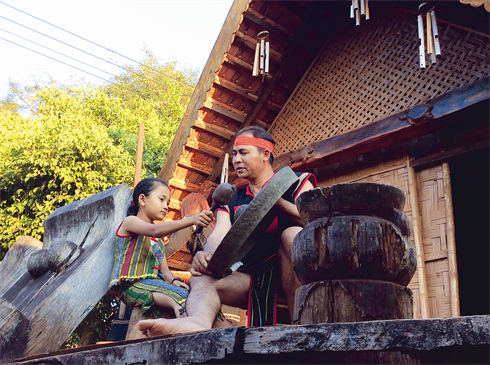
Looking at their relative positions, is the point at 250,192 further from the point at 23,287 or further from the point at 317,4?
the point at 317,4

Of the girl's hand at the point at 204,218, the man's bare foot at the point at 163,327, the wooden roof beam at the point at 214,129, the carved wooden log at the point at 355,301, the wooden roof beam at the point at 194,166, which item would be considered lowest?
the man's bare foot at the point at 163,327

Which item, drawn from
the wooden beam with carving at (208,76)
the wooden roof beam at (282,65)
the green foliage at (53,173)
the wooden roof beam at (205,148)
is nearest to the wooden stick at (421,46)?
the wooden roof beam at (282,65)

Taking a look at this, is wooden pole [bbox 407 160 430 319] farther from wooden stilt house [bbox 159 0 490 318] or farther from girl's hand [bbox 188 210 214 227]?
girl's hand [bbox 188 210 214 227]

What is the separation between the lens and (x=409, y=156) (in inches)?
187

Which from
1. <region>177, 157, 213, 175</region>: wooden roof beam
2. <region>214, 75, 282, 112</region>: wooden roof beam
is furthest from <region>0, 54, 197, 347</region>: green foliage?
<region>214, 75, 282, 112</region>: wooden roof beam

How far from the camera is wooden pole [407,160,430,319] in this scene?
165 inches

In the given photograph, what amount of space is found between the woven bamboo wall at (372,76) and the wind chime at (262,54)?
0.77 m

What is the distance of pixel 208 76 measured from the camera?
5.93 metres

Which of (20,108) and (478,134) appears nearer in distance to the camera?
(478,134)

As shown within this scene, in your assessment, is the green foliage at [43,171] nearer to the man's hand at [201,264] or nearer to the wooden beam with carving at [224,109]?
the wooden beam with carving at [224,109]

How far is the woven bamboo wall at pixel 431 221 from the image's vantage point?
4.18 meters

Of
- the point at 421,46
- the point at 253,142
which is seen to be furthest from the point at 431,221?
the point at 253,142

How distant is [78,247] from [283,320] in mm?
1438

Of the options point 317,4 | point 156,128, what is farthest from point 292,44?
point 156,128
